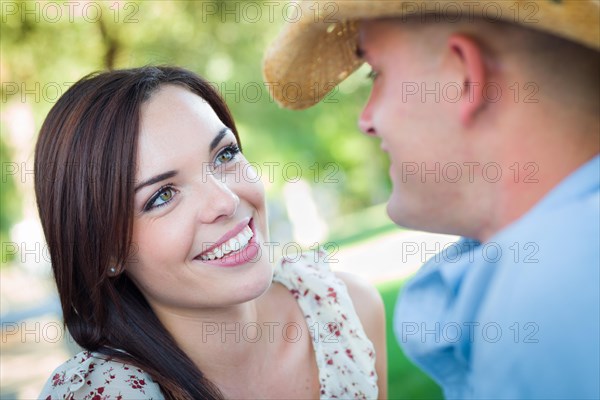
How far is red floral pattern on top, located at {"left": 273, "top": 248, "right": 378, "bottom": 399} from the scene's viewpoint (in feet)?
8.25

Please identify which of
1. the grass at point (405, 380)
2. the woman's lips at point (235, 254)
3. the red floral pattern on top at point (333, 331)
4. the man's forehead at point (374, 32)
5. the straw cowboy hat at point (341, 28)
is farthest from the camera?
the grass at point (405, 380)

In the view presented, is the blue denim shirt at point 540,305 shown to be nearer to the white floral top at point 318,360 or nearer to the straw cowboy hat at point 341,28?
the straw cowboy hat at point 341,28

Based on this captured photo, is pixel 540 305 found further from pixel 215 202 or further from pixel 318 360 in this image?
pixel 318 360

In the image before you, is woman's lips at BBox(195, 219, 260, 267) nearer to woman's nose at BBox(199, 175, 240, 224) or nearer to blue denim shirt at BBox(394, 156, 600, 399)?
woman's nose at BBox(199, 175, 240, 224)

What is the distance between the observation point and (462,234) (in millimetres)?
1156

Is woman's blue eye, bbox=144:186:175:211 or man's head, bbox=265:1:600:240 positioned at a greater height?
man's head, bbox=265:1:600:240

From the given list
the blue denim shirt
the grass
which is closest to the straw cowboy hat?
the blue denim shirt

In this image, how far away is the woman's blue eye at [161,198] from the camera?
6.82 ft

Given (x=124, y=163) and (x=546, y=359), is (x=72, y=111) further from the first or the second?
(x=546, y=359)

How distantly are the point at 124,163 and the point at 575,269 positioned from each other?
1.47 meters

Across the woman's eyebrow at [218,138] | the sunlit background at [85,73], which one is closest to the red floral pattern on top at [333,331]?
the woman's eyebrow at [218,138]

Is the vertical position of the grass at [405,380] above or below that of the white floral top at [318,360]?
below

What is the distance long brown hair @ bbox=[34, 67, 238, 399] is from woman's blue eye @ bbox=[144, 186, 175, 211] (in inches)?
2.6

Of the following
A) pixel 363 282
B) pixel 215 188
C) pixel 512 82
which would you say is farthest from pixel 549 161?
pixel 363 282
